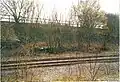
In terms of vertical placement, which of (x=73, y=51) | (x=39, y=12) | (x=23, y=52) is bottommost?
(x=73, y=51)

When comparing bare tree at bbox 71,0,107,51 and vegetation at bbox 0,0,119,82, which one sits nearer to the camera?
vegetation at bbox 0,0,119,82

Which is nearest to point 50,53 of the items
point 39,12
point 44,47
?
point 44,47

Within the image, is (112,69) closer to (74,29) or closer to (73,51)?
(73,51)

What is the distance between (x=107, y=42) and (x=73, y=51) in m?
5.11

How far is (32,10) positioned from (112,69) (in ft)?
39.0

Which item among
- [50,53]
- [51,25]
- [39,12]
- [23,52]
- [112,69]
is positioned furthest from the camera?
[51,25]

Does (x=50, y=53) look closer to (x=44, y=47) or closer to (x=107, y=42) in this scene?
(x=44, y=47)

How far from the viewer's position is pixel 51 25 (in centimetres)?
Result: 1973

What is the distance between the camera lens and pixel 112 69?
8.00 m

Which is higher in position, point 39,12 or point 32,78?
point 39,12

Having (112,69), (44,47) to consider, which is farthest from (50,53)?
(112,69)

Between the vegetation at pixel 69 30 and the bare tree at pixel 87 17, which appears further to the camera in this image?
the bare tree at pixel 87 17

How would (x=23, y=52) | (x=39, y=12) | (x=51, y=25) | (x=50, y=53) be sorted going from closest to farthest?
1. (x=23, y=52)
2. (x=50, y=53)
3. (x=39, y=12)
4. (x=51, y=25)

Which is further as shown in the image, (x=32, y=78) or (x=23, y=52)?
(x=23, y=52)
